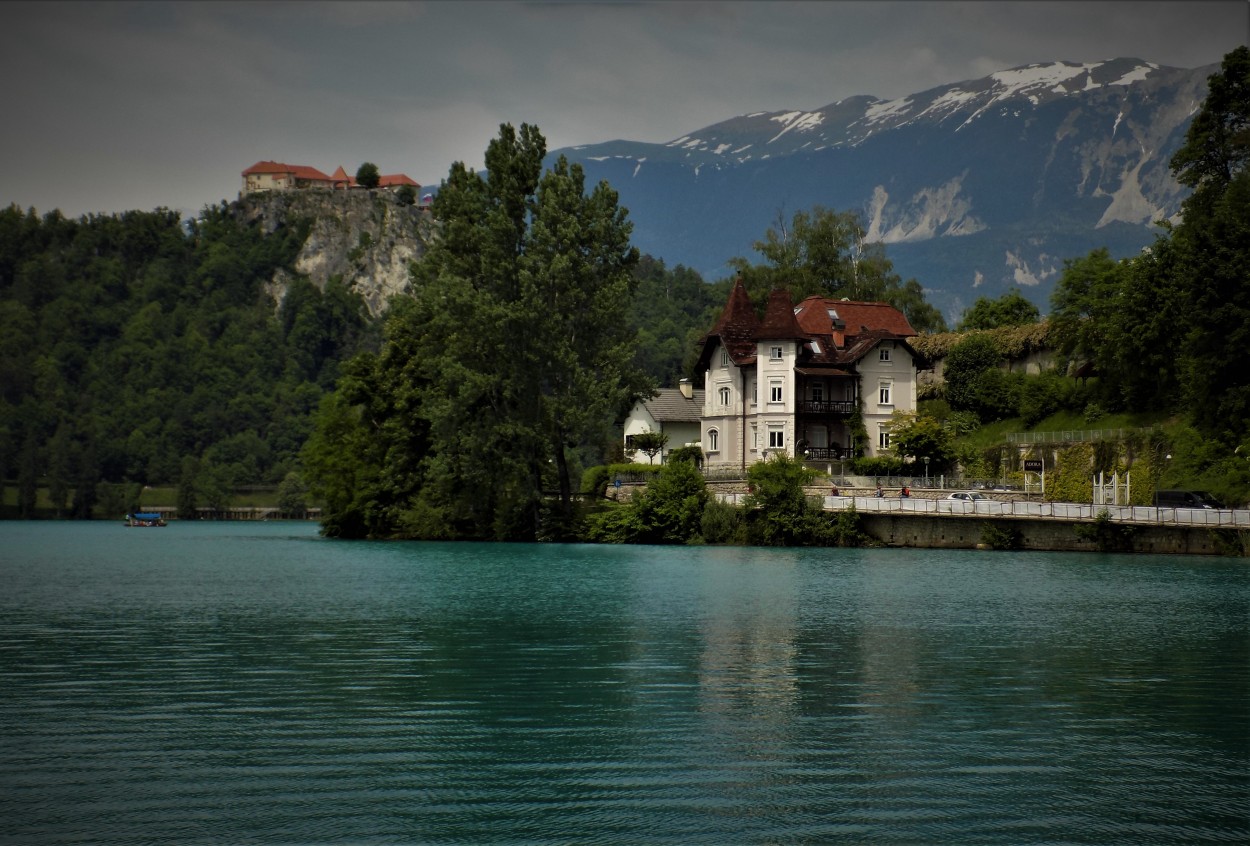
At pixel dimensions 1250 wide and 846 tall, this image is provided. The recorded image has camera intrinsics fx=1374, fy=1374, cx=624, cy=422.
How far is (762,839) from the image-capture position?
47.1 ft

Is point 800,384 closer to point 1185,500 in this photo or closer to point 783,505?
point 783,505

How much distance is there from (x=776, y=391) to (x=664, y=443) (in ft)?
45.9

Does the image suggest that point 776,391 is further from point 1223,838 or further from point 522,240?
point 1223,838

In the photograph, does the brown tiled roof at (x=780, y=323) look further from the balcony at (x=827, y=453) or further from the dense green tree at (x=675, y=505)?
the dense green tree at (x=675, y=505)

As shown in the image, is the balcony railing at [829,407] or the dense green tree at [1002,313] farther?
the dense green tree at [1002,313]

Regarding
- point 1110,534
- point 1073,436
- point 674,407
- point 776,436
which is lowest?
point 1110,534

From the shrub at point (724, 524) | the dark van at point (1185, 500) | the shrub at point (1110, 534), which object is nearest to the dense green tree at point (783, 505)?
the shrub at point (724, 524)

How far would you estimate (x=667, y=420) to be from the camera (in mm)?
99688

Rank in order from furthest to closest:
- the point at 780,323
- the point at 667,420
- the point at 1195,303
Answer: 1. the point at 667,420
2. the point at 780,323
3. the point at 1195,303

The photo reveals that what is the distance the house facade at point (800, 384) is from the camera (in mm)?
84812

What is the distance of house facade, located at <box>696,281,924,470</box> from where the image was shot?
3339 inches

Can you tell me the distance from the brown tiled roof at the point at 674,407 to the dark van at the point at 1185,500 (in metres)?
43.6

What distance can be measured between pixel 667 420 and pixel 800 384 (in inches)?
642

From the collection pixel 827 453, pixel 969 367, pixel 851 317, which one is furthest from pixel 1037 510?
pixel 851 317
